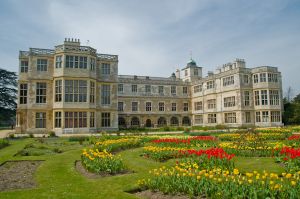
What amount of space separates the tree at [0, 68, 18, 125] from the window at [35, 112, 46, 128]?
73.2 feet

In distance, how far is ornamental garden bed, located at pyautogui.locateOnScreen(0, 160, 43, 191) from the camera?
298 inches

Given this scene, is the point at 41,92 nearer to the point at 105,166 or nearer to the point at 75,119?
the point at 75,119

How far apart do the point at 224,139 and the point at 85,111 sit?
17.3m

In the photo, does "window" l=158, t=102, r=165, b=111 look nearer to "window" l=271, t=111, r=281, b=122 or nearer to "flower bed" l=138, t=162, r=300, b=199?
"window" l=271, t=111, r=281, b=122

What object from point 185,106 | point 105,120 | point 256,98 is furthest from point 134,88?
point 256,98

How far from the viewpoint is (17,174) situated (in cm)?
908

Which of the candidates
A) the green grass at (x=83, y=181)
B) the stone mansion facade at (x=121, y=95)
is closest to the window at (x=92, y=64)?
the stone mansion facade at (x=121, y=95)

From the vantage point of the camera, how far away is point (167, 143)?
15.2 metres

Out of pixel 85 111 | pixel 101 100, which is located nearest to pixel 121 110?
pixel 101 100

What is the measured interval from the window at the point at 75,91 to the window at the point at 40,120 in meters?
4.14

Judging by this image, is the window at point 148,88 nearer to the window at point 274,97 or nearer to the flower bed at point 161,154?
the window at point 274,97

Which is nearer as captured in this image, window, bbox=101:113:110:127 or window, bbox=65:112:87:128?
window, bbox=65:112:87:128

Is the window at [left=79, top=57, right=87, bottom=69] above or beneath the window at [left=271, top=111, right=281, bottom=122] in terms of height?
above

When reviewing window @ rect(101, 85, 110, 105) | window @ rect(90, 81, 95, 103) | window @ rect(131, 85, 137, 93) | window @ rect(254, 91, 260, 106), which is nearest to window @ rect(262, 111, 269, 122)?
window @ rect(254, 91, 260, 106)
